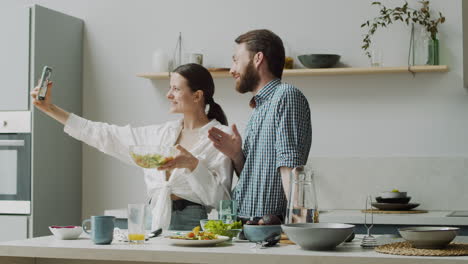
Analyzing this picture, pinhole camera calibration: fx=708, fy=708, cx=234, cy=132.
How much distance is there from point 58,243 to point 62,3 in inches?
125

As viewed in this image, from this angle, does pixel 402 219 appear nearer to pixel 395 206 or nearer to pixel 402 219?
pixel 402 219

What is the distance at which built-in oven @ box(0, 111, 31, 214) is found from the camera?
14.2ft

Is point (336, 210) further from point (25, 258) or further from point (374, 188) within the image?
point (25, 258)

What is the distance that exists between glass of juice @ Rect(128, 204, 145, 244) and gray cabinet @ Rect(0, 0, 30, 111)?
2.38m

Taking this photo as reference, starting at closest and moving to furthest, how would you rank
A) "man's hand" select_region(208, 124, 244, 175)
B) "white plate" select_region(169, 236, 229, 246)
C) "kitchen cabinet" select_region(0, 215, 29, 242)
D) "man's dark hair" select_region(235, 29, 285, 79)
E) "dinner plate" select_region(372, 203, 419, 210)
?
"white plate" select_region(169, 236, 229, 246)
"man's hand" select_region(208, 124, 244, 175)
"man's dark hair" select_region(235, 29, 285, 79)
"dinner plate" select_region(372, 203, 419, 210)
"kitchen cabinet" select_region(0, 215, 29, 242)

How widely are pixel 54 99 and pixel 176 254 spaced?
2.95 metres

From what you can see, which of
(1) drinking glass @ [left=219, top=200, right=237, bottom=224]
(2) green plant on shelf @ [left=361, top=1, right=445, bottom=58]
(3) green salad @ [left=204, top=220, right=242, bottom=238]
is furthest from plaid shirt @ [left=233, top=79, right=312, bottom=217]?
(2) green plant on shelf @ [left=361, top=1, right=445, bottom=58]

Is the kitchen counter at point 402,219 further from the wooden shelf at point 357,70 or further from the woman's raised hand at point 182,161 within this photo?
the woman's raised hand at point 182,161

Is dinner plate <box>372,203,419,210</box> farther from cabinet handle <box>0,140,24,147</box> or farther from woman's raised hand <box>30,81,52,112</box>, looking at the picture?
cabinet handle <box>0,140,24,147</box>

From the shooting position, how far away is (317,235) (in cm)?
193

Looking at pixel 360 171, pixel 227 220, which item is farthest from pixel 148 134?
pixel 360 171

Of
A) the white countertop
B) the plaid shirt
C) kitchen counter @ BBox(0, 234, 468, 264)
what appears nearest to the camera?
kitchen counter @ BBox(0, 234, 468, 264)

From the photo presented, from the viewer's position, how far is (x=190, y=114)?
3.27 meters

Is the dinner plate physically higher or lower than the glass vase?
lower
